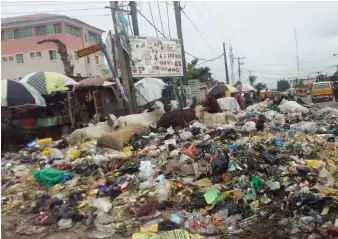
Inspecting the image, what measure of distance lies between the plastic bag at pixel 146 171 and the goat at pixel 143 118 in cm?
383

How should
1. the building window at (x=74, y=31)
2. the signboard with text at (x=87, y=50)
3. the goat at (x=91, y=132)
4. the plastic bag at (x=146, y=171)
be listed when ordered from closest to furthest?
1. the plastic bag at (x=146, y=171)
2. the goat at (x=91, y=132)
3. the signboard with text at (x=87, y=50)
4. the building window at (x=74, y=31)

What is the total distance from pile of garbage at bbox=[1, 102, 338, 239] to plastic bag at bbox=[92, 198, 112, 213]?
1cm

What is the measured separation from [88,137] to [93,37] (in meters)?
4.24

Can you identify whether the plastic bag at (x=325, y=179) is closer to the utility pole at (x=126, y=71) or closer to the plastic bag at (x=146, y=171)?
the plastic bag at (x=146, y=171)

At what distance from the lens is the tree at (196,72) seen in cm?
3275

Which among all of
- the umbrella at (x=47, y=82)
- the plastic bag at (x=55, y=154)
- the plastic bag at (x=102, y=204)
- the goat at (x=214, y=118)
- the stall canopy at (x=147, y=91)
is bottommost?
the plastic bag at (x=102, y=204)

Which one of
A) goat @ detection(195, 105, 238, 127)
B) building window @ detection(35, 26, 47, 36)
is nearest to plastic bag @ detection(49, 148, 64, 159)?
building window @ detection(35, 26, 47, 36)

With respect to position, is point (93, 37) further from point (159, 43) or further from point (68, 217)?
point (68, 217)

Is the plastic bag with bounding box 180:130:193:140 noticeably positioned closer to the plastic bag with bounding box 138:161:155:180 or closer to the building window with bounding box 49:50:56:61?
the plastic bag with bounding box 138:161:155:180

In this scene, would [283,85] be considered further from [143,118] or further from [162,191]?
[162,191]

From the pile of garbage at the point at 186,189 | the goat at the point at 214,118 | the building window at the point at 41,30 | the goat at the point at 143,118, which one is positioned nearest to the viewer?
the pile of garbage at the point at 186,189

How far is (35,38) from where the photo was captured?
7668 mm

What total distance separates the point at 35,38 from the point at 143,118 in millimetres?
3778

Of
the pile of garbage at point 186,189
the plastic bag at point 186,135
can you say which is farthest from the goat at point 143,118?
the pile of garbage at point 186,189
